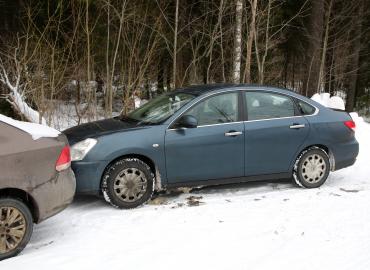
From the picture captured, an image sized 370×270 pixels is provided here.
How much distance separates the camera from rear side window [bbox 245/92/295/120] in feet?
22.8

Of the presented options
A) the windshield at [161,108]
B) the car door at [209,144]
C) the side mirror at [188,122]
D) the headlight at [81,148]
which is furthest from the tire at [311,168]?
the headlight at [81,148]

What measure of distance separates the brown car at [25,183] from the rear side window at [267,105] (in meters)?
2.85

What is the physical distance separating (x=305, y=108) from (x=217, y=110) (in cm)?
144

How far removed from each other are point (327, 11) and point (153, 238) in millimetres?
17575

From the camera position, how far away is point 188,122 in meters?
6.40

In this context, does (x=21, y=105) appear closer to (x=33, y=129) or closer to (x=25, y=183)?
(x=33, y=129)

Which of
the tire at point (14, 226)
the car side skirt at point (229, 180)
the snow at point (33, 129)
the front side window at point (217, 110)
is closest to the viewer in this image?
the tire at point (14, 226)

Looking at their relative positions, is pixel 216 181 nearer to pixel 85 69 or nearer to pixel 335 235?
pixel 335 235

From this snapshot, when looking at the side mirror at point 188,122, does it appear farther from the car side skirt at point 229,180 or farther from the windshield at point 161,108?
the car side skirt at point 229,180

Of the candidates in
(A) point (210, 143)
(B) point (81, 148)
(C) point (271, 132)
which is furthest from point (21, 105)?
(C) point (271, 132)

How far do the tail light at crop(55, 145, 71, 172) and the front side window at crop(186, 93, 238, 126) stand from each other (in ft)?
6.28

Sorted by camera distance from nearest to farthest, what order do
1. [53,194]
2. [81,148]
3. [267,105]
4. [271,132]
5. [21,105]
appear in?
[53,194] < [81,148] < [271,132] < [267,105] < [21,105]

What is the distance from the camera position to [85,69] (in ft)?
40.2

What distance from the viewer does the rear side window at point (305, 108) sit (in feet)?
23.8
